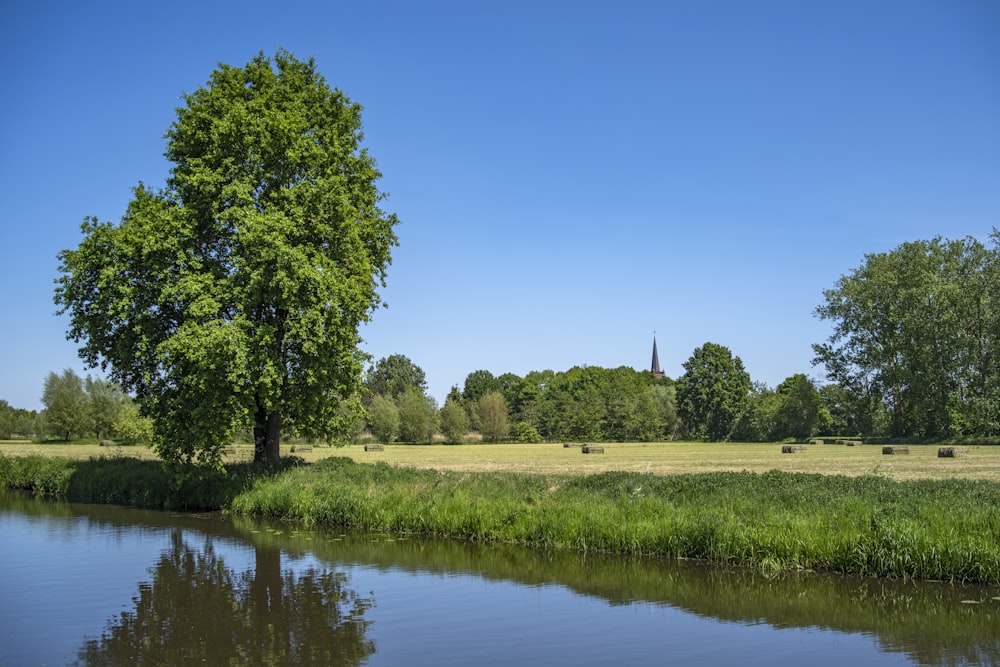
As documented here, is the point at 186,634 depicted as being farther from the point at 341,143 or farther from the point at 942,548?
the point at 341,143

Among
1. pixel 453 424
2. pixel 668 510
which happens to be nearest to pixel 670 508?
pixel 668 510

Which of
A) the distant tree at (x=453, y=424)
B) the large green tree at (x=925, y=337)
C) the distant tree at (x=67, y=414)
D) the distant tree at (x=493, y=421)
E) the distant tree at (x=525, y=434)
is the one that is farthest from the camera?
the distant tree at (x=493, y=421)

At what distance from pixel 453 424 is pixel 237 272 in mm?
80267

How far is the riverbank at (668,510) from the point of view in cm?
1705

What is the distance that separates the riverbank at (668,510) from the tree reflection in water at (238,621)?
6899 millimetres

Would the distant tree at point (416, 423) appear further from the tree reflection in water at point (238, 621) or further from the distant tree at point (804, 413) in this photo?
the tree reflection in water at point (238, 621)

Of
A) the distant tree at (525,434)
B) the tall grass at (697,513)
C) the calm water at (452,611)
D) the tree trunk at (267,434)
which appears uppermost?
the tree trunk at (267,434)

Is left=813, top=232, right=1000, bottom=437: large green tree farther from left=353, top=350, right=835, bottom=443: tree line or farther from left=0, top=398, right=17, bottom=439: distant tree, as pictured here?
left=0, top=398, right=17, bottom=439: distant tree

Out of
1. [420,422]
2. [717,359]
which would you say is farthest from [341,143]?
[717,359]

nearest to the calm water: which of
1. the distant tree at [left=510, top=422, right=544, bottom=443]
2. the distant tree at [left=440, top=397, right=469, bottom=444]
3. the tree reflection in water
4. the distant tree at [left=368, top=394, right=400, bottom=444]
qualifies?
the tree reflection in water

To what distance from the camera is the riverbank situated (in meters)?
17.0

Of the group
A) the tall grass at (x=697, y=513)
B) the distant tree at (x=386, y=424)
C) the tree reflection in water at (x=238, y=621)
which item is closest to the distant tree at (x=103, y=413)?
the distant tree at (x=386, y=424)

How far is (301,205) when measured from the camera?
30859 millimetres

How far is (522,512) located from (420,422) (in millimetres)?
86622
